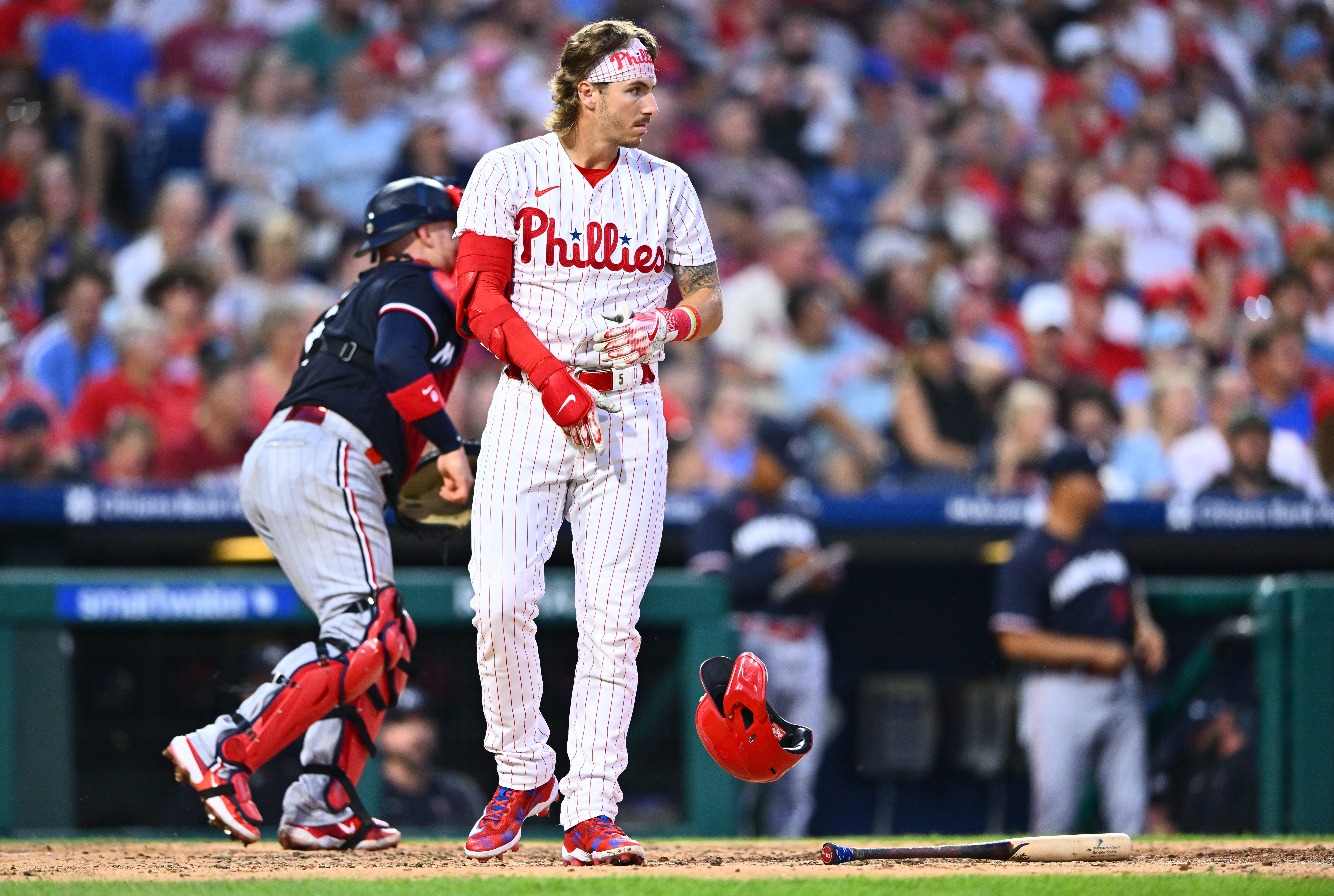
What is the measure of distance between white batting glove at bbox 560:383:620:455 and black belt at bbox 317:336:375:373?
82 cm

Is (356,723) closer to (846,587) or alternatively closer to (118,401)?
(846,587)

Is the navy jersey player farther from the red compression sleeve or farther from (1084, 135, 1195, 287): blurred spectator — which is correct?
(1084, 135, 1195, 287): blurred spectator

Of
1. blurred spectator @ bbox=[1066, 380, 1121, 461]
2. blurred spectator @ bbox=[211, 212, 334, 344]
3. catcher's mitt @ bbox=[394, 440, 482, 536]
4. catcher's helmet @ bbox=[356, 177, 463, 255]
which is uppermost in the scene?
blurred spectator @ bbox=[211, 212, 334, 344]

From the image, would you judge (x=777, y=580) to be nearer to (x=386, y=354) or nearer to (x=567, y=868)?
(x=386, y=354)

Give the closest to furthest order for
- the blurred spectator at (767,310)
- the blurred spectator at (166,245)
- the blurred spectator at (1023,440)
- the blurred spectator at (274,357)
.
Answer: the blurred spectator at (274,357) → the blurred spectator at (1023,440) → the blurred spectator at (166,245) → the blurred spectator at (767,310)

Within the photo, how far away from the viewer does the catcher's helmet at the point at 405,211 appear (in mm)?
4418

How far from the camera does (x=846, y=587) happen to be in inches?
290

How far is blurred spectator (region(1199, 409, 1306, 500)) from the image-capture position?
25.7 feet

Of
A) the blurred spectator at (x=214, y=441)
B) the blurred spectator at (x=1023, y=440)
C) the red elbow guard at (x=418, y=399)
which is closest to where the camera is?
the red elbow guard at (x=418, y=399)

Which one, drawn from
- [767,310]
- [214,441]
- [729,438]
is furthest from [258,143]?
[729,438]

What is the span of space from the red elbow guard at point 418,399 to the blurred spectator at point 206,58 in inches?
252

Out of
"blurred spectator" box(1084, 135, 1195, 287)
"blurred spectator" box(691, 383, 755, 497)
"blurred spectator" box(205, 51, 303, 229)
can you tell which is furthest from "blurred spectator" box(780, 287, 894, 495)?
"blurred spectator" box(205, 51, 303, 229)

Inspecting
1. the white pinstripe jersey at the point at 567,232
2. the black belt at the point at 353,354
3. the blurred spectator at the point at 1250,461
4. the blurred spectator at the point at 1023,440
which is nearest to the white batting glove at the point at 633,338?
the white pinstripe jersey at the point at 567,232

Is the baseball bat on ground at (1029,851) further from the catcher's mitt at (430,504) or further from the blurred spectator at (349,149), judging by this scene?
the blurred spectator at (349,149)
